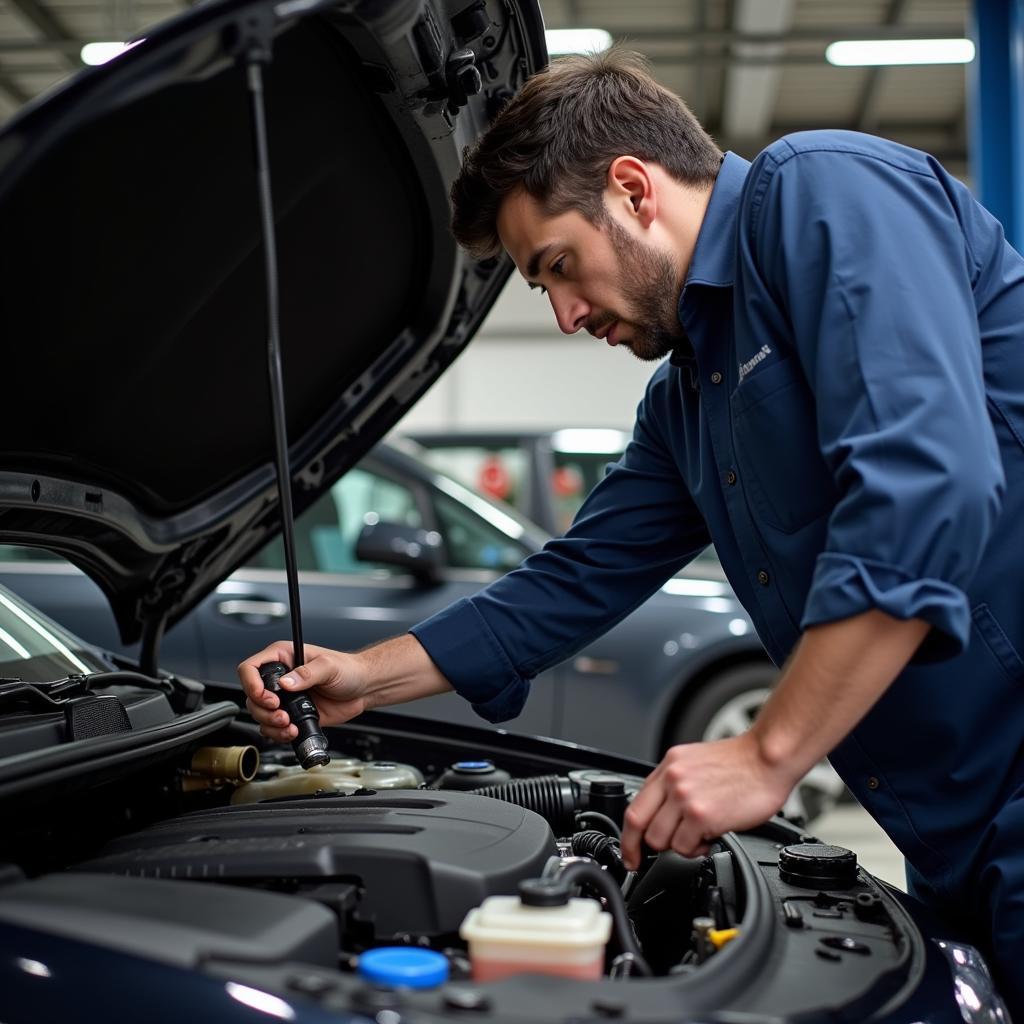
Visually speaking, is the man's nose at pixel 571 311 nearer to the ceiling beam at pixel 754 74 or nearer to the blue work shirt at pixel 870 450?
the blue work shirt at pixel 870 450

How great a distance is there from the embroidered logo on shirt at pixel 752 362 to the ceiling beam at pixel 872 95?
28.4 ft

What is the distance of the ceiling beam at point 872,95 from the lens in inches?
364

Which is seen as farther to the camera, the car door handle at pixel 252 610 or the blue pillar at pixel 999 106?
the blue pillar at pixel 999 106

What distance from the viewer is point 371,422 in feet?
7.23

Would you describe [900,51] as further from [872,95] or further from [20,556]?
[20,556]

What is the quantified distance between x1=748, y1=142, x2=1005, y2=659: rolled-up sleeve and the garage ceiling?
22.9 ft

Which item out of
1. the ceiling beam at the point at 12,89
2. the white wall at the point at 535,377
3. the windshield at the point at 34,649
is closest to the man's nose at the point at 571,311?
the windshield at the point at 34,649

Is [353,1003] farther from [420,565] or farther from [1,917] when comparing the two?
[420,565]

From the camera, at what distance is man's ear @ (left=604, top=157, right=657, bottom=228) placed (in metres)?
1.56

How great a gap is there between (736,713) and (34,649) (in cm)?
310

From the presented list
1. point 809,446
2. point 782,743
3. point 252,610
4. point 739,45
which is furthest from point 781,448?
point 739,45

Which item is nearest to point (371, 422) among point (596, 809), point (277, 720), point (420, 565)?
point (277, 720)

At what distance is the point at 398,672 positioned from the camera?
1896 millimetres

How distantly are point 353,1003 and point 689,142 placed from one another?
1.13 m
